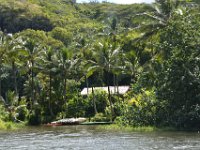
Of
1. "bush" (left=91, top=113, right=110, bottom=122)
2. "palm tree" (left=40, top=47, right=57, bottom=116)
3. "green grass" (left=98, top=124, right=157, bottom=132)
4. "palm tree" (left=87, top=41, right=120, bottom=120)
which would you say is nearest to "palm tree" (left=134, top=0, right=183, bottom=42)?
"palm tree" (left=87, top=41, right=120, bottom=120)

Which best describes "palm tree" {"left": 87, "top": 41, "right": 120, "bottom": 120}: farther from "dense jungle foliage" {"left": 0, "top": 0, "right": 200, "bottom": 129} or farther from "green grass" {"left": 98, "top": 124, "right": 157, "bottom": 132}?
"green grass" {"left": 98, "top": 124, "right": 157, "bottom": 132}

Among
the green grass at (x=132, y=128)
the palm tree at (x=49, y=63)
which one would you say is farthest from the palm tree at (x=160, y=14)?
the palm tree at (x=49, y=63)

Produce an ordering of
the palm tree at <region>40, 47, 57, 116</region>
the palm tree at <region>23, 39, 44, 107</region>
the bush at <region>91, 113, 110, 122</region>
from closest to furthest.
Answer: the bush at <region>91, 113, 110, 122</region> < the palm tree at <region>40, 47, 57, 116</region> < the palm tree at <region>23, 39, 44, 107</region>

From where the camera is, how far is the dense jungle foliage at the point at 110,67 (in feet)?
112

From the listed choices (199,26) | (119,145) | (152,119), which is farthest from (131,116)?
(119,145)

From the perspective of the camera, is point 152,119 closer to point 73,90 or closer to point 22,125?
point 22,125

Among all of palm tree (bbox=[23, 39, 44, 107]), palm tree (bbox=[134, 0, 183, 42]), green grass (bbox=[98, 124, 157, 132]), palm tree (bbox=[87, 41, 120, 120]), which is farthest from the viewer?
palm tree (bbox=[23, 39, 44, 107])

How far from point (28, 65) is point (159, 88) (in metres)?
24.3

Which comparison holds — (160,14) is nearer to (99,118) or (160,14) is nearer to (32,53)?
(99,118)

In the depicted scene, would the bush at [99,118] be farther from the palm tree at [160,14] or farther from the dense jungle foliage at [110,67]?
the palm tree at [160,14]

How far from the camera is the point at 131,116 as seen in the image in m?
36.5

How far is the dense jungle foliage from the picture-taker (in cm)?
3406

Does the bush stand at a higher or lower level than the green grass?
higher

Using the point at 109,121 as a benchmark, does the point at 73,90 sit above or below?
above
